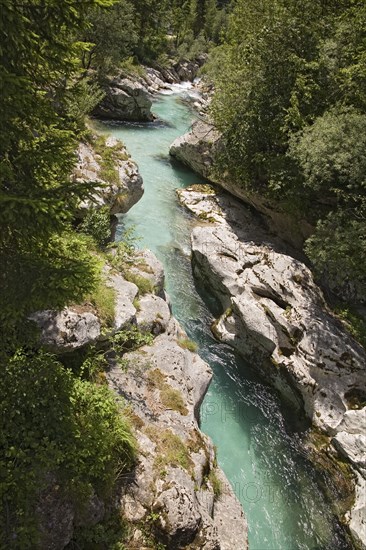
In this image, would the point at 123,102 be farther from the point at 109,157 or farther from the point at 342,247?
the point at 342,247

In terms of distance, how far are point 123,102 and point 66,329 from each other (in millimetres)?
30046

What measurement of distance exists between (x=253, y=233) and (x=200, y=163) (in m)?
9.03

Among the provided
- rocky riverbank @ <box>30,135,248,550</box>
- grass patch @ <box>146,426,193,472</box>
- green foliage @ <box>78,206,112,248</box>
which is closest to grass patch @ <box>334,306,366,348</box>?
rocky riverbank @ <box>30,135,248,550</box>

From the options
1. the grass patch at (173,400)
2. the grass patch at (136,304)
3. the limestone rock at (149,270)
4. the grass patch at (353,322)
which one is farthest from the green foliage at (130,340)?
the grass patch at (353,322)

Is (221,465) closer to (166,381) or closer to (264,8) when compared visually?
(166,381)

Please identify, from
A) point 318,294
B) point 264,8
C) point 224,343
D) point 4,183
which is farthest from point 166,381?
point 264,8

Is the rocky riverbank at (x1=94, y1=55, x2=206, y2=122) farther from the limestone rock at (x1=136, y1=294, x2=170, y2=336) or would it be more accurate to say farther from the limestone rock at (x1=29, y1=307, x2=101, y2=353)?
the limestone rock at (x1=29, y1=307, x2=101, y2=353)

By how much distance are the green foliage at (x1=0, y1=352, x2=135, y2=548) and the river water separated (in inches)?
209

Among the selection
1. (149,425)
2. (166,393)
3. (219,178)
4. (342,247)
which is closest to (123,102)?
(219,178)

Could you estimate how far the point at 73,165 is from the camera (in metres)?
6.91

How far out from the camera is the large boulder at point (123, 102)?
3322cm

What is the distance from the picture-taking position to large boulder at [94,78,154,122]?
33219mm

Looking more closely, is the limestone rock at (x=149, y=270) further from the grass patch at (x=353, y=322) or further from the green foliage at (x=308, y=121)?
the grass patch at (x=353, y=322)

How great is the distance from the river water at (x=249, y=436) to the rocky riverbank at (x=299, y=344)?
66 cm
